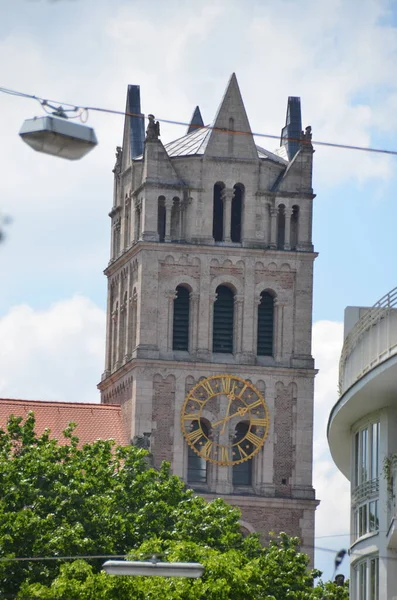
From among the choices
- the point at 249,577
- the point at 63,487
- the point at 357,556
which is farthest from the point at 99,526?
the point at 357,556

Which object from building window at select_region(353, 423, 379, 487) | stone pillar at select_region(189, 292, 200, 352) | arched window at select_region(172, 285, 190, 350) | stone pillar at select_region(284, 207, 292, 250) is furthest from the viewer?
stone pillar at select_region(284, 207, 292, 250)

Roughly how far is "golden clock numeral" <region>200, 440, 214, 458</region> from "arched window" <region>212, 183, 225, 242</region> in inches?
336

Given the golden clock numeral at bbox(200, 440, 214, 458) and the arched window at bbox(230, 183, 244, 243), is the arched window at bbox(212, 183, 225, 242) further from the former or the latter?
the golden clock numeral at bbox(200, 440, 214, 458)

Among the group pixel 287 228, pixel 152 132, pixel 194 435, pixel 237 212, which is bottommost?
pixel 194 435

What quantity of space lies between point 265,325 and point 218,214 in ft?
16.6

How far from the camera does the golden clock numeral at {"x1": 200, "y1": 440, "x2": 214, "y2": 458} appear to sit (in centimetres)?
10044

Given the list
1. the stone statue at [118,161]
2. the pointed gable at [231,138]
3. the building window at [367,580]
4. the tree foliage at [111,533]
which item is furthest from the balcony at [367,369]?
the stone statue at [118,161]

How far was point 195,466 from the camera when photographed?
10075 centimetres

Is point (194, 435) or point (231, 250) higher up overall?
point (231, 250)

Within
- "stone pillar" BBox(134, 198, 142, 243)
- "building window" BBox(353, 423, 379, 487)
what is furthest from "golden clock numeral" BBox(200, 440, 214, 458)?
"building window" BBox(353, 423, 379, 487)

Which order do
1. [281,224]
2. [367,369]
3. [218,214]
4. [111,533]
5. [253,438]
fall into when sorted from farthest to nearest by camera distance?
[281,224] < [218,214] < [253,438] < [111,533] < [367,369]

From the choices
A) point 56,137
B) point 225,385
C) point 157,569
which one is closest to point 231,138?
point 225,385

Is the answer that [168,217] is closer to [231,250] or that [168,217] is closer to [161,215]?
[161,215]

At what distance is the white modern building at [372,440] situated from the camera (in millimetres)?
50031
